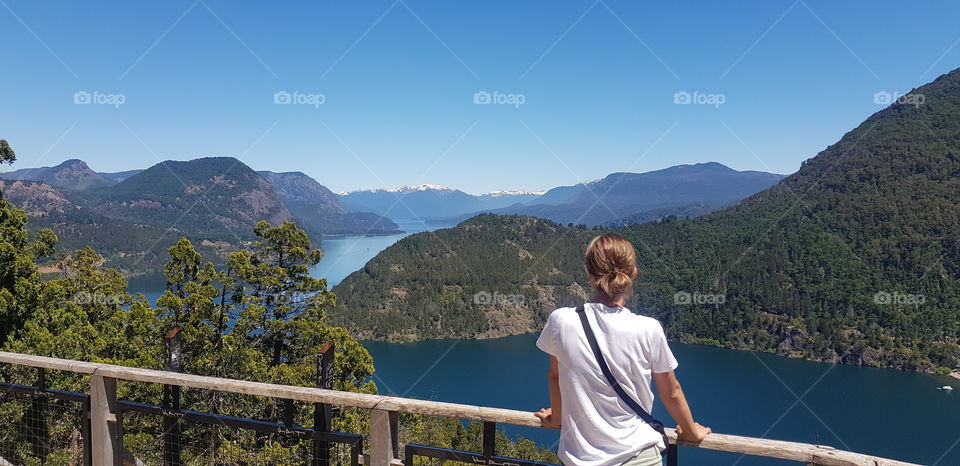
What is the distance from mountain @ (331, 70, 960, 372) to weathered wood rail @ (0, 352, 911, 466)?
104 metres

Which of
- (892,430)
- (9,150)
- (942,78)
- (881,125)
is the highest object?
(942,78)

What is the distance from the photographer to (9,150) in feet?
47.8

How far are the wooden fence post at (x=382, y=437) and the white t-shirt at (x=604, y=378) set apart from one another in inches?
37.1

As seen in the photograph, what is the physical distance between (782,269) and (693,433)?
133165 millimetres

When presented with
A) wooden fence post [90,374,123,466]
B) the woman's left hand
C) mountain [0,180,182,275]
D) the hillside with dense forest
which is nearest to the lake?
the hillside with dense forest

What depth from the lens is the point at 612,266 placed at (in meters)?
2.22

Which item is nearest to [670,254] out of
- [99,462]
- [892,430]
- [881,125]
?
[881,125]

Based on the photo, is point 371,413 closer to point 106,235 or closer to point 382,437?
point 382,437

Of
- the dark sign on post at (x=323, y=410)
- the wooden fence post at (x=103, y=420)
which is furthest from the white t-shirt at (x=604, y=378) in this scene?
the wooden fence post at (x=103, y=420)

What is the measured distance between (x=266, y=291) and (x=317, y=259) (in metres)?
1.84

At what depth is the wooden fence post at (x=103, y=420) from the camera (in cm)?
343

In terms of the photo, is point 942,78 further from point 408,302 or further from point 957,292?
point 408,302

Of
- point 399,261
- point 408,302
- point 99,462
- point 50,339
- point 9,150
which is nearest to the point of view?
point 99,462

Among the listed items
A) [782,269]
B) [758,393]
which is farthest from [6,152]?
[782,269]
